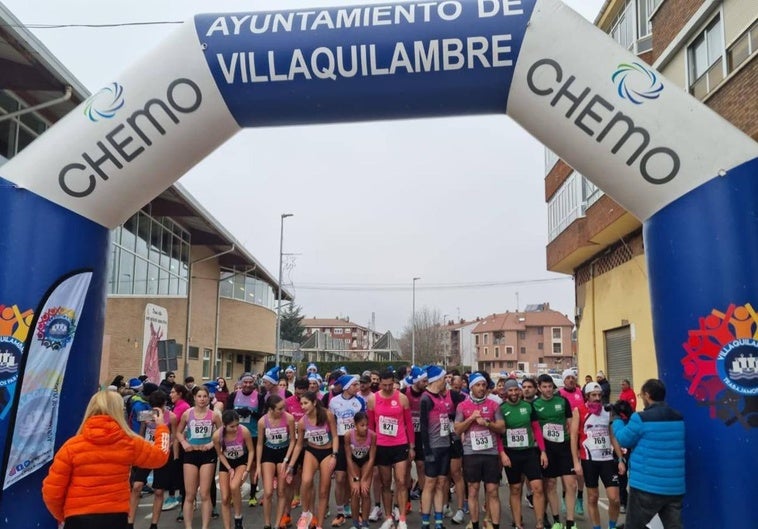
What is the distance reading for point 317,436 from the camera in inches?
304

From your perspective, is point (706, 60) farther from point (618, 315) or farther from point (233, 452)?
point (233, 452)

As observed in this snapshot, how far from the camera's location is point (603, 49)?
18.6 ft

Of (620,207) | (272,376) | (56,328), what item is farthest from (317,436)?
(620,207)

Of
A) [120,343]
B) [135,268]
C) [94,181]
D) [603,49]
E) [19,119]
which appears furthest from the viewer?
[135,268]

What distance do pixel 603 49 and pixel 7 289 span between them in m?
5.91

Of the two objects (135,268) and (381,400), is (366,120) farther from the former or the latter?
(135,268)

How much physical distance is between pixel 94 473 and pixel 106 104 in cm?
367

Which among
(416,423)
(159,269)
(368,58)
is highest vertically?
(159,269)

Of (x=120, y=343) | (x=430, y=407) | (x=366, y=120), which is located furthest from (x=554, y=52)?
(x=120, y=343)

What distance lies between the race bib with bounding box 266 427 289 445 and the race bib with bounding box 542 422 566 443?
3.26m

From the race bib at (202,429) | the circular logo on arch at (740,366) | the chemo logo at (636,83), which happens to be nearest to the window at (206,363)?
the race bib at (202,429)

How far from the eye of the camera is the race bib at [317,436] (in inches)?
304

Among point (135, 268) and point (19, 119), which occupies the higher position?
point (19, 119)

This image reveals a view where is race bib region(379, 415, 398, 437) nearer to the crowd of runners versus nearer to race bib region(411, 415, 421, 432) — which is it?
the crowd of runners
